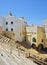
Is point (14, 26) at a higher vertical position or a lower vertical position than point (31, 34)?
higher

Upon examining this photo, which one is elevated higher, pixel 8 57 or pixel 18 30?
pixel 18 30

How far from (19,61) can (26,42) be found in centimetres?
2159

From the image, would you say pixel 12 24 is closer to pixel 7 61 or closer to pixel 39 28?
pixel 39 28

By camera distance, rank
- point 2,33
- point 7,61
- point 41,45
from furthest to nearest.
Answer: point 41,45 < point 2,33 < point 7,61

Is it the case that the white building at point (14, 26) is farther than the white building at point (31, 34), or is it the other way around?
the white building at point (31, 34)

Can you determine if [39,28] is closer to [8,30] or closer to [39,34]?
[39,34]

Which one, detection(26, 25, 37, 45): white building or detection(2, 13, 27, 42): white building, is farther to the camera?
detection(26, 25, 37, 45): white building

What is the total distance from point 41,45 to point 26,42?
4.64 m

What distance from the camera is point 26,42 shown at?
153 ft

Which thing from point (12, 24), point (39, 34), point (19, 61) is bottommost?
point (19, 61)

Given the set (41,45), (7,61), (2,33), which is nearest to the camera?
(7,61)

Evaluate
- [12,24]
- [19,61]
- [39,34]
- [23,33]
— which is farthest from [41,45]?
[19,61]

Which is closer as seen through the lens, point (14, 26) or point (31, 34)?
point (14, 26)

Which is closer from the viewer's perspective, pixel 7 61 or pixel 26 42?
pixel 7 61
